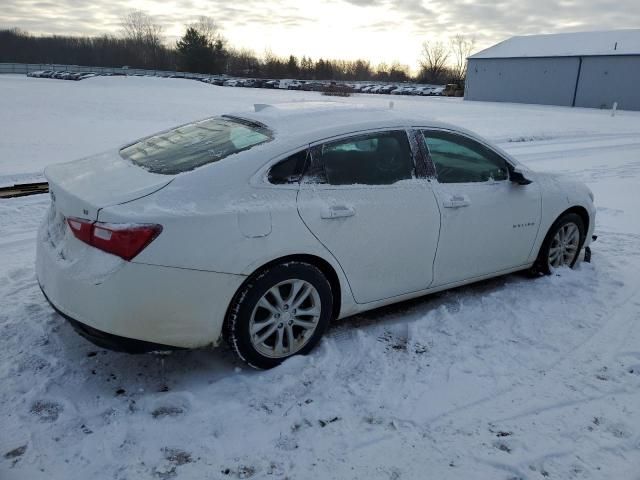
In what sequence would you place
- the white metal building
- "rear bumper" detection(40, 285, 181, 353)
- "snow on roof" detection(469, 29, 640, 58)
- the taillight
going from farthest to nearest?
"snow on roof" detection(469, 29, 640, 58) → the white metal building → "rear bumper" detection(40, 285, 181, 353) → the taillight

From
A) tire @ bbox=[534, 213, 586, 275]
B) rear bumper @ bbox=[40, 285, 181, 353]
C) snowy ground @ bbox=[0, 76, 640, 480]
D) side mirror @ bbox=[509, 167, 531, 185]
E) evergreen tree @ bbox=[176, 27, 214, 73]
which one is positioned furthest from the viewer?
evergreen tree @ bbox=[176, 27, 214, 73]

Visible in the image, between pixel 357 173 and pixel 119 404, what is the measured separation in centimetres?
206

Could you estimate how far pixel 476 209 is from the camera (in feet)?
13.4

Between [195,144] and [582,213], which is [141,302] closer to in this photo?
[195,144]

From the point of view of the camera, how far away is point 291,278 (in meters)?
3.20

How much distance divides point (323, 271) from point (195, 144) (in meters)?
1.25

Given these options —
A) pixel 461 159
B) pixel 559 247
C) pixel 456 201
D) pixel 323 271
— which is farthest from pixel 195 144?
pixel 559 247

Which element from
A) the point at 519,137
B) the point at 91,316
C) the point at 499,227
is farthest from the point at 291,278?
the point at 519,137

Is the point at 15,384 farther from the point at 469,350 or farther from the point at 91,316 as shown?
the point at 469,350

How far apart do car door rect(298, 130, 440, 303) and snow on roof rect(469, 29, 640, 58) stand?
4625 centimetres

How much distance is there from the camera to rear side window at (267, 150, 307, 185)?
10.5ft

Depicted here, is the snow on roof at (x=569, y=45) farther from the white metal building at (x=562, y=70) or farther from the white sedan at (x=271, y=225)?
the white sedan at (x=271, y=225)

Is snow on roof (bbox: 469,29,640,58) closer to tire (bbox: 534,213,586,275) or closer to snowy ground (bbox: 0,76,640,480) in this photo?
tire (bbox: 534,213,586,275)

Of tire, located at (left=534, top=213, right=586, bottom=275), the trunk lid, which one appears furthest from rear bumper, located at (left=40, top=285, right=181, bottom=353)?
tire, located at (left=534, top=213, right=586, bottom=275)
